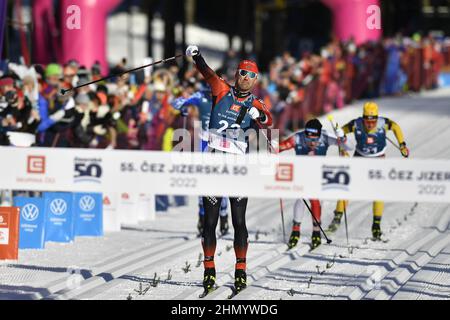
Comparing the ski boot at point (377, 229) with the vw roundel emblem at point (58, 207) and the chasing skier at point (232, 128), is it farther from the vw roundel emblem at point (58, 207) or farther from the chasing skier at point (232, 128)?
the chasing skier at point (232, 128)

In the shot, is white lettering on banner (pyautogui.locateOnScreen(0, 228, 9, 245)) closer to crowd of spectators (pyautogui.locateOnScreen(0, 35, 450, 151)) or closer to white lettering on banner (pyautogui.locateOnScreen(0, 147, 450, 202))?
white lettering on banner (pyautogui.locateOnScreen(0, 147, 450, 202))

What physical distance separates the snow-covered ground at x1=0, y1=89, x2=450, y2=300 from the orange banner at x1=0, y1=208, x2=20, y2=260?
21 centimetres

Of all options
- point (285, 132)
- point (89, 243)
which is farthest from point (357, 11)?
point (89, 243)

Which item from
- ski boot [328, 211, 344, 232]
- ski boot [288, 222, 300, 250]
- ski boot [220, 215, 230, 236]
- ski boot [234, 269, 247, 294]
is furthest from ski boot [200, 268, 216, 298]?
ski boot [328, 211, 344, 232]

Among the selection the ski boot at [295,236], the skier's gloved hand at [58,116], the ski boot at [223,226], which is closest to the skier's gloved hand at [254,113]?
the ski boot at [295,236]

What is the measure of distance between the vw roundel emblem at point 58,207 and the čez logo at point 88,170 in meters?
4.42

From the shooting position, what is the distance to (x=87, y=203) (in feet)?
51.6

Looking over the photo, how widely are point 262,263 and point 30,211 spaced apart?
8.88ft

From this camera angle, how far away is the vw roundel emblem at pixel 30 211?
14.2 metres

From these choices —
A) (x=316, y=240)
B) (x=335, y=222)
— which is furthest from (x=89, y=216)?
(x=335, y=222)

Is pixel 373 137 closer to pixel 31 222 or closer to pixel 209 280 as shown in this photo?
pixel 31 222
